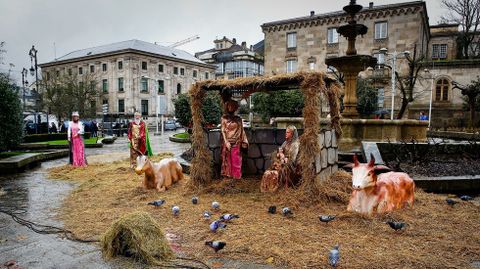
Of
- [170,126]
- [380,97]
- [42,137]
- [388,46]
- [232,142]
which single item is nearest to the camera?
[232,142]

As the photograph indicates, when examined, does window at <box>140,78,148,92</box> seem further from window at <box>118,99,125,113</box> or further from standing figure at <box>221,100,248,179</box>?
standing figure at <box>221,100,248,179</box>

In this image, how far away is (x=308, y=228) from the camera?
17.7ft

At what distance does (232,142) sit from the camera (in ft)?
26.7

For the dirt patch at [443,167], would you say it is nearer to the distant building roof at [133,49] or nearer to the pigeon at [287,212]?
the pigeon at [287,212]

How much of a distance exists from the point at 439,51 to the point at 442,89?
53.2 ft

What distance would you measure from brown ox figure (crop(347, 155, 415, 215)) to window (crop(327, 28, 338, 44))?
3967 cm

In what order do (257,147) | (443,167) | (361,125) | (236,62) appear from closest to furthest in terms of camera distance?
1. (257,147)
2. (443,167)
3. (361,125)
4. (236,62)

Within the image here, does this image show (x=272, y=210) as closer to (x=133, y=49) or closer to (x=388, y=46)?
(x=388, y=46)

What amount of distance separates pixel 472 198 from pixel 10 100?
49.5ft

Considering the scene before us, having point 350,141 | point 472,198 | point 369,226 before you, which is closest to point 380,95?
point 350,141

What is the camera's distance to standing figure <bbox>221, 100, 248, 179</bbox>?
812 centimetres

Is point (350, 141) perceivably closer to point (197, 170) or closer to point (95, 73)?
point (197, 170)

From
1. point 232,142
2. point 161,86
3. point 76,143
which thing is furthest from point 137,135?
point 161,86

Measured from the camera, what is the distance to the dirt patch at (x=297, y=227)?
439 centimetres
